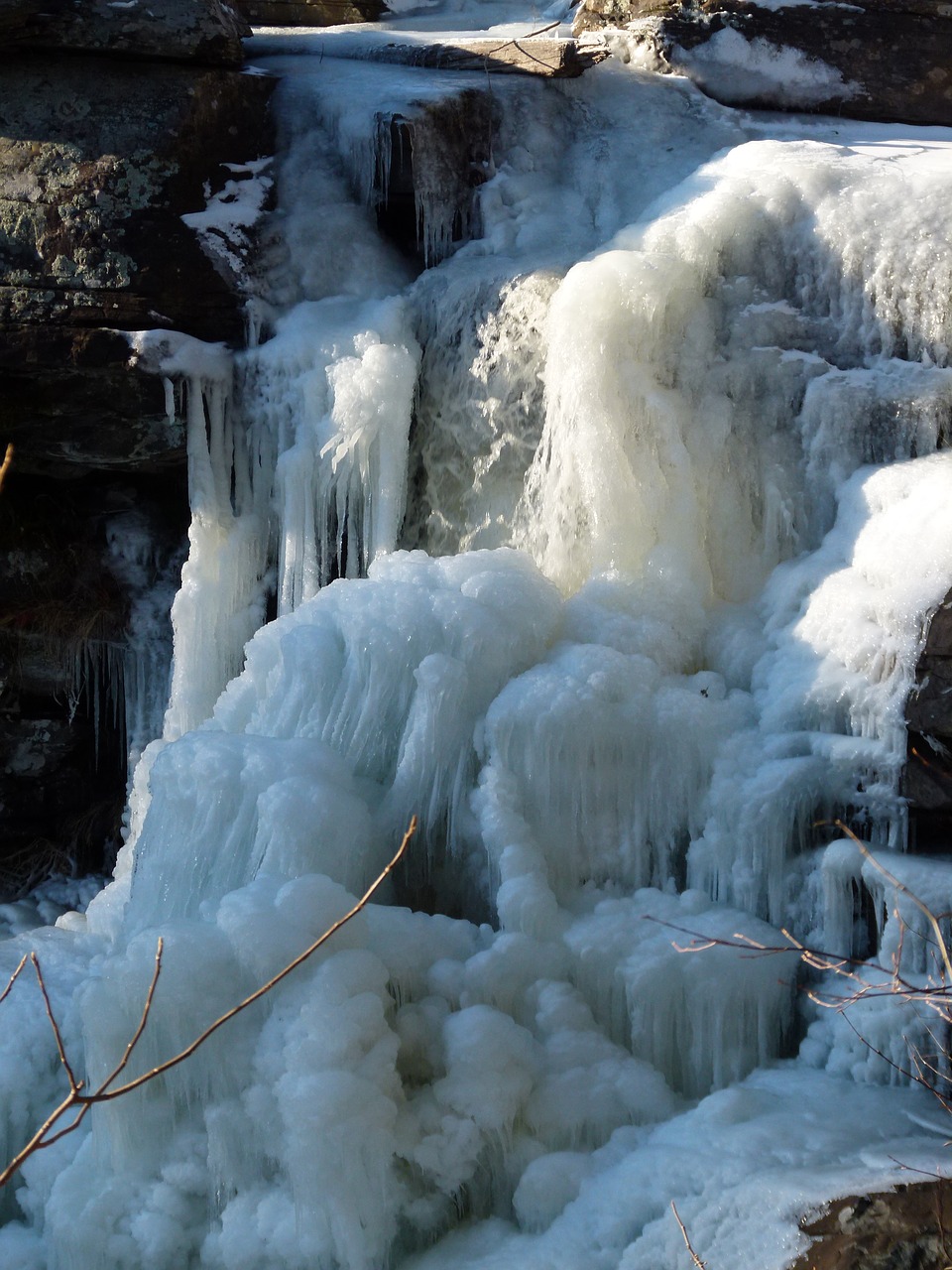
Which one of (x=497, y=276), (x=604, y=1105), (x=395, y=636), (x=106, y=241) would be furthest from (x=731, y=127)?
(x=604, y=1105)

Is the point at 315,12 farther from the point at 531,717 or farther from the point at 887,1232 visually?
the point at 887,1232

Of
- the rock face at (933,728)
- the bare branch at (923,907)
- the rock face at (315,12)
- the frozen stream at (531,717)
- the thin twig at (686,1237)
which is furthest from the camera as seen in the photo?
the rock face at (315,12)

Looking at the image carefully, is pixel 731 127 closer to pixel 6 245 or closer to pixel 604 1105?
pixel 6 245

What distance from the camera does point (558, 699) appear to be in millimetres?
4199

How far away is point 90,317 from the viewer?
5.43m

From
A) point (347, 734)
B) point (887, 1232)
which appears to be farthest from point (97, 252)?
point (887, 1232)

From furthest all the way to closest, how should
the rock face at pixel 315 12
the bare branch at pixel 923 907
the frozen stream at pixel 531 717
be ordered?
the rock face at pixel 315 12
the frozen stream at pixel 531 717
the bare branch at pixel 923 907

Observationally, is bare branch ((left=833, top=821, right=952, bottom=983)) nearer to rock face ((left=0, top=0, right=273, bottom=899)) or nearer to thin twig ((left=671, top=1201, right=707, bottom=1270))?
thin twig ((left=671, top=1201, right=707, bottom=1270))

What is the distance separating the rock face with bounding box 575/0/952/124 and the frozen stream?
0.99ft

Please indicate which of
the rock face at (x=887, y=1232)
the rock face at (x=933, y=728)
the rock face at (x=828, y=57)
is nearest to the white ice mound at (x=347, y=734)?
the rock face at (x=933, y=728)

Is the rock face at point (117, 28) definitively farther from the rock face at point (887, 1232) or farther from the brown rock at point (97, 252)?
the rock face at point (887, 1232)

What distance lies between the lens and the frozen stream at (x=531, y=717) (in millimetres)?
3422

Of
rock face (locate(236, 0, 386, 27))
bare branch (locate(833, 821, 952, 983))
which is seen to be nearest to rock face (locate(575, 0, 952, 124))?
rock face (locate(236, 0, 386, 27))

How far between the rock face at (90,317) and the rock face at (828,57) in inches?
81.4
